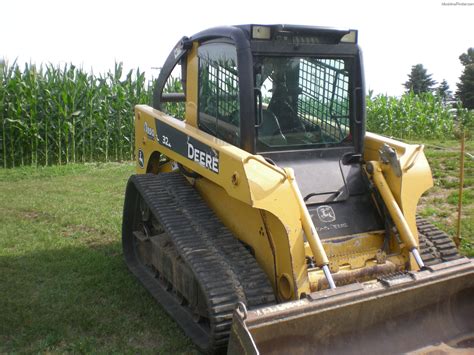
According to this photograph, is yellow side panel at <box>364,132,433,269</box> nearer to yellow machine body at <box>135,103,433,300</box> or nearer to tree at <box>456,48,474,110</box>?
yellow machine body at <box>135,103,433,300</box>

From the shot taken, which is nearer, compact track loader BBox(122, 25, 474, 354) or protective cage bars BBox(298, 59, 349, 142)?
compact track loader BBox(122, 25, 474, 354)

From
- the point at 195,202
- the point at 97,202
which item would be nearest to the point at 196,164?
the point at 195,202

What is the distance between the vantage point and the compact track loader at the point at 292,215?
344cm

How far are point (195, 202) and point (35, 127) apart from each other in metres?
7.83

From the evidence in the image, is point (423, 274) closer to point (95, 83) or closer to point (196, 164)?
point (196, 164)

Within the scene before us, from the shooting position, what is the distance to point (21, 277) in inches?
209

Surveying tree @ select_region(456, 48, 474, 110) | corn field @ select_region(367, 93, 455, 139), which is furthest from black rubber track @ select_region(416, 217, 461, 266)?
tree @ select_region(456, 48, 474, 110)

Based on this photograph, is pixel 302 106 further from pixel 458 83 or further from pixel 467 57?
pixel 467 57

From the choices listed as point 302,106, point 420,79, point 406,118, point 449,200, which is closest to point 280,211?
point 302,106

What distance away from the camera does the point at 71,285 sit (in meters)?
5.09

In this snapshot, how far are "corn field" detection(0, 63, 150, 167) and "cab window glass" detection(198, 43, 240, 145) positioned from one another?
7619 mm

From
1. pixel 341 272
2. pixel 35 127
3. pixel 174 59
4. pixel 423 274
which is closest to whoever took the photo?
pixel 423 274

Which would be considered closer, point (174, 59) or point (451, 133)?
point (174, 59)

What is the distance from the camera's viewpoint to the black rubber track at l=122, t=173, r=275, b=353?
3561 mm
